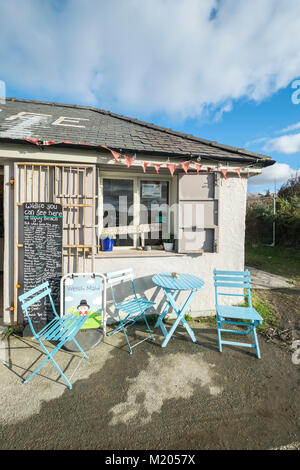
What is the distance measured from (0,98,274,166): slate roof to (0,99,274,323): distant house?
0.9 inches

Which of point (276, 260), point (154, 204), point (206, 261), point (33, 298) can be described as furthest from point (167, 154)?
point (276, 260)

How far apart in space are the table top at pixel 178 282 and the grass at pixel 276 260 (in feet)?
16.9

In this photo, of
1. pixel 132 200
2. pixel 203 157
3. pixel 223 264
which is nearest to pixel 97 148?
pixel 132 200

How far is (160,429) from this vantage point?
196cm

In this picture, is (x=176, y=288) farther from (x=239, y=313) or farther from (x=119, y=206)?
(x=119, y=206)

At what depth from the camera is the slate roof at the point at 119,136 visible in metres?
3.70

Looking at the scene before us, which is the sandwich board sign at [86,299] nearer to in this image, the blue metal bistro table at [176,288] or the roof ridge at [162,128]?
the blue metal bistro table at [176,288]

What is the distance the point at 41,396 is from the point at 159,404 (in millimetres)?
1431

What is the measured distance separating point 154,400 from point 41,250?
2903mm

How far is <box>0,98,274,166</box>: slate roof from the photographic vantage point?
12.1 ft

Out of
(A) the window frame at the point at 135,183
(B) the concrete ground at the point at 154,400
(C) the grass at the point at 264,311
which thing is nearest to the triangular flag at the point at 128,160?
(A) the window frame at the point at 135,183

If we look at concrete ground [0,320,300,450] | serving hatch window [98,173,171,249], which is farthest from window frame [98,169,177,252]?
concrete ground [0,320,300,450]

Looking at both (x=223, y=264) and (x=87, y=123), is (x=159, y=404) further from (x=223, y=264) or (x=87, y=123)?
(x=87, y=123)

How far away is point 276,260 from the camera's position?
9.91 meters
